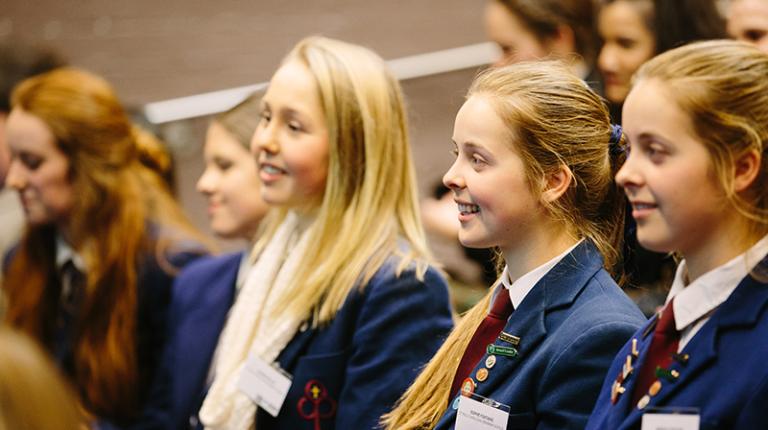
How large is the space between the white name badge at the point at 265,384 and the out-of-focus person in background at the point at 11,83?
6.29 ft

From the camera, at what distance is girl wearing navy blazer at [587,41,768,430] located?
1.74 meters

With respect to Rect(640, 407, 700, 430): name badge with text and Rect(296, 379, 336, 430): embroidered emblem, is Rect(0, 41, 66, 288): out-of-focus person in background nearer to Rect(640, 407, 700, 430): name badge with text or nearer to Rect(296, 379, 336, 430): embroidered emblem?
Rect(296, 379, 336, 430): embroidered emblem

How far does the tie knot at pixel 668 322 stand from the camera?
1875mm

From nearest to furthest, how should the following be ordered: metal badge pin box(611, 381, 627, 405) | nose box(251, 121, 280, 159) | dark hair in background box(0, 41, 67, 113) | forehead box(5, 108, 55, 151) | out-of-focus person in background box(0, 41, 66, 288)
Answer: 1. metal badge pin box(611, 381, 627, 405)
2. nose box(251, 121, 280, 159)
3. forehead box(5, 108, 55, 151)
4. out-of-focus person in background box(0, 41, 66, 288)
5. dark hair in background box(0, 41, 67, 113)

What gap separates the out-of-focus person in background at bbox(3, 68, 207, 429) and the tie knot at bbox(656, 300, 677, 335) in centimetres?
220

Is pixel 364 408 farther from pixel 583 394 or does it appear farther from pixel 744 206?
pixel 744 206

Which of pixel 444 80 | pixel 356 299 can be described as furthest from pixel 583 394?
pixel 444 80

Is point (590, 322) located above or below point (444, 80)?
above

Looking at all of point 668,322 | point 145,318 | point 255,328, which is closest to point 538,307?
point 668,322

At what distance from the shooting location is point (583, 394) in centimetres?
206

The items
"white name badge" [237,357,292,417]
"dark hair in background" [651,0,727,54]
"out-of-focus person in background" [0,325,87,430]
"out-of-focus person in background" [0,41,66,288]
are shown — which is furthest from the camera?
"out-of-focus person in background" [0,41,66,288]

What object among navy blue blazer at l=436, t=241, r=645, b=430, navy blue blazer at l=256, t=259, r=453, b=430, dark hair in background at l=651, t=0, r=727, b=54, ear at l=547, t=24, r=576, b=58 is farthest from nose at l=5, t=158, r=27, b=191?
navy blue blazer at l=436, t=241, r=645, b=430

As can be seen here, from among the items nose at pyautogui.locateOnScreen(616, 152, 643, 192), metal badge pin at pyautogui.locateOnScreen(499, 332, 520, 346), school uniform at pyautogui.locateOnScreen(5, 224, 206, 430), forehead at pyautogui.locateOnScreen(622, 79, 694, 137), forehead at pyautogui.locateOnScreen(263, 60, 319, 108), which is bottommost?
school uniform at pyautogui.locateOnScreen(5, 224, 206, 430)

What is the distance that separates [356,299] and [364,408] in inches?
10.3
